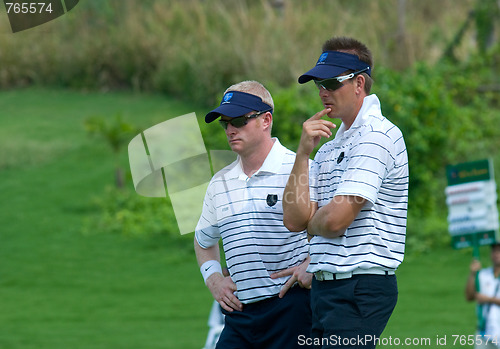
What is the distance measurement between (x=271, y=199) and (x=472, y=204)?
3069 millimetres

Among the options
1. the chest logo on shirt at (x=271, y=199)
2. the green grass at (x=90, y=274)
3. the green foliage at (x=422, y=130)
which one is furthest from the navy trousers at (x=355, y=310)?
the green foliage at (x=422, y=130)

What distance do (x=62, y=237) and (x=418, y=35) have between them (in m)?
11.3

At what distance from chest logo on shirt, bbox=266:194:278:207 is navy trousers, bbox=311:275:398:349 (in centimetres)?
56

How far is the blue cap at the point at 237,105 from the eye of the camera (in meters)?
3.48

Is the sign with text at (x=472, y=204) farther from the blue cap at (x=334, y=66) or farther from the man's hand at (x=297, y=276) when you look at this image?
the blue cap at (x=334, y=66)

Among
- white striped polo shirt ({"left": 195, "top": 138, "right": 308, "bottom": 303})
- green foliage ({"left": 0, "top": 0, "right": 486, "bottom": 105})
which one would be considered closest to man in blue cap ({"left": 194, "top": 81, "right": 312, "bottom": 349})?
white striped polo shirt ({"left": 195, "top": 138, "right": 308, "bottom": 303})

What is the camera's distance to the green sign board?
245 inches

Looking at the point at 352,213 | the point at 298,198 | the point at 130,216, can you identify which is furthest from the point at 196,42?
the point at 352,213

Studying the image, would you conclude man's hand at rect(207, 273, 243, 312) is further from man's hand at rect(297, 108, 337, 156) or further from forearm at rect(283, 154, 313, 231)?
man's hand at rect(297, 108, 337, 156)

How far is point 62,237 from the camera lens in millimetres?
14422

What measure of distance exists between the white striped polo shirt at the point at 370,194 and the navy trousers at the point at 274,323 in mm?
427

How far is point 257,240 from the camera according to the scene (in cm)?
356

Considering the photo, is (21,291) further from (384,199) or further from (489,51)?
(489,51)

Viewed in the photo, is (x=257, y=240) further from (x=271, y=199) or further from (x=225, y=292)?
(x=225, y=292)
